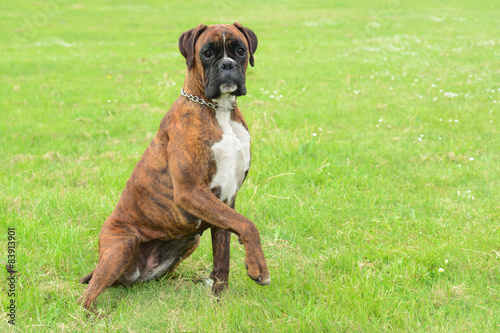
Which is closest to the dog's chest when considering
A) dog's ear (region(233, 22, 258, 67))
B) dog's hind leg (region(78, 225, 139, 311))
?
dog's ear (region(233, 22, 258, 67))

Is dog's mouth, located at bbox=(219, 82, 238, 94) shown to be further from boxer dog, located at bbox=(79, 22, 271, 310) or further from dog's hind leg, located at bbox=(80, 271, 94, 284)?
dog's hind leg, located at bbox=(80, 271, 94, 284)

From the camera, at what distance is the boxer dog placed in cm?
316

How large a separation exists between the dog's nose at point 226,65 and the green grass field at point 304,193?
160 centimetres

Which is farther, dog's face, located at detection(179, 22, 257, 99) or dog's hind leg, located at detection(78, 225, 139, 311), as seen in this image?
dog's hind leg, located at detection(78, 225, 139, 311)

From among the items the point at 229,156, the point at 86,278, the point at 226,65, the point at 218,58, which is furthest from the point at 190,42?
the point at 86,278

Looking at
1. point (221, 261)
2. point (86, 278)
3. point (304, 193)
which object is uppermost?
point (221, 261)

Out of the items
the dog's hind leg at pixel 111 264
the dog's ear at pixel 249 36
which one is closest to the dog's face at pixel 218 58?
the dog's ear at pixel 249 36

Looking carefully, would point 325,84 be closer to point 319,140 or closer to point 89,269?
point 319,140

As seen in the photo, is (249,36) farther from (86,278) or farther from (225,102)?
(86,278)

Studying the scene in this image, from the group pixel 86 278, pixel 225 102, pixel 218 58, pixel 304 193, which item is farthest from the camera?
pixel 304 193

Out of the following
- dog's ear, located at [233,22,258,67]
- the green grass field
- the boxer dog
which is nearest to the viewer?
the boxer dog

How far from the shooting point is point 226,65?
3.20 meters

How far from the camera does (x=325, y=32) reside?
2334 cm

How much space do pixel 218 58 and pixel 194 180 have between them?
2.77ft
